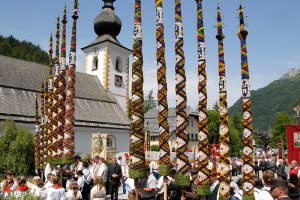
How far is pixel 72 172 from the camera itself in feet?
42.9

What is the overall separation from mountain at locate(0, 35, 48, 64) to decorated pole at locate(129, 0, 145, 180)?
74618mm

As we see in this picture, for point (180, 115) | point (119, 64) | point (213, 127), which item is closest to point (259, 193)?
point (180, 115)

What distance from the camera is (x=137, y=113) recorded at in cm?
931

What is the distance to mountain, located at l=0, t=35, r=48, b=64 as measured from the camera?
78938mm

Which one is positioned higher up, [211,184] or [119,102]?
[119,102]

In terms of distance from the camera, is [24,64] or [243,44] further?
[24,64]

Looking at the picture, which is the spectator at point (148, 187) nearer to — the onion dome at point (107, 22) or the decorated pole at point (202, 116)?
the decorated pole at point (202, 116)

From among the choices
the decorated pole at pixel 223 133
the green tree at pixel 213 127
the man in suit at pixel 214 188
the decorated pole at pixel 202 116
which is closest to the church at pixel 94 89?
the decorated pole at pixel 202 116

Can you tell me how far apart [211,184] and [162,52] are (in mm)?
3961

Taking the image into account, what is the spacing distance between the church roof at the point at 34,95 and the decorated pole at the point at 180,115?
23.7 meters

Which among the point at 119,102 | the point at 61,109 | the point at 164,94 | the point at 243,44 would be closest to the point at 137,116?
the point at 164,94

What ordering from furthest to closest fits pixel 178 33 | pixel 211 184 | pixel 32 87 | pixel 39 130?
pixel 32 87, pixel 39 130, pixel 178 33, pixel 211 184

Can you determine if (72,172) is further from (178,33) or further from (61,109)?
(178,33)

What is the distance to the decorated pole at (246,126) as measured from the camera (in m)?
8.14
